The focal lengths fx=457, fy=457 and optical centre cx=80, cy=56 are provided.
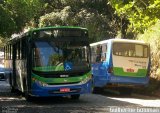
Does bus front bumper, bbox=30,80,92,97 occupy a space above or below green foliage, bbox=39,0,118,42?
below

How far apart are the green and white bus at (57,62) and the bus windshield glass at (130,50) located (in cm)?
510

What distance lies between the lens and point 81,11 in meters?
40.5

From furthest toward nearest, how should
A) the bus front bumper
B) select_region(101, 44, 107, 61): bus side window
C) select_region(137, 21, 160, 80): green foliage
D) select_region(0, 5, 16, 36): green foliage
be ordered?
select_region(137, 21, 160, 80): green foliage
select_region(101, 44, 107, 61): bus side window
select_region(0, 5, 16, 36): green foliage
the bus front bumper

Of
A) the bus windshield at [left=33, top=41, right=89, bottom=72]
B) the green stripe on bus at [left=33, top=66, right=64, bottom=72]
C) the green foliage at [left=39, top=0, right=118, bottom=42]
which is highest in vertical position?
the green foliage at [left=39, top=0, right=118, bottom=42]

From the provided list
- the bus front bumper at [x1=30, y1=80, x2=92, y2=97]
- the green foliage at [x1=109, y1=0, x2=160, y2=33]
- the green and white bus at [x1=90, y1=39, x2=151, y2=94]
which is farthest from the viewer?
the green and white bus at [x1=90, y1=39, x2=151, y2=94]

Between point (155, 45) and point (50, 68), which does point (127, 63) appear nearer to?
point (155, 45)

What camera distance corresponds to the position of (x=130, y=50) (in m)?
23.1

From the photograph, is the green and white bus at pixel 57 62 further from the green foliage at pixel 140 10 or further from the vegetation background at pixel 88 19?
the vegetation background at pixel 88 19

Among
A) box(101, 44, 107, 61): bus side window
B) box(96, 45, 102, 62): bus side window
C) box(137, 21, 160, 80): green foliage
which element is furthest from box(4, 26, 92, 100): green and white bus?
box(137, 21, 160, 80): green foliage

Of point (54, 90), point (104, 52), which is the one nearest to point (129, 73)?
point (104, 52)

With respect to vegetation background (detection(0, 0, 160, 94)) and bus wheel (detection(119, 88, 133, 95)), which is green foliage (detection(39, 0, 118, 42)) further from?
bus wheel (detection(119, 88, 133, 95))

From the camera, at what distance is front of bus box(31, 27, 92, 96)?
17.5 meters

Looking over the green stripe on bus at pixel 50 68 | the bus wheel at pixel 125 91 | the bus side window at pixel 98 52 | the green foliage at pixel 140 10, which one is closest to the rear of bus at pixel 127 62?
the green foliage at pixel 140 10

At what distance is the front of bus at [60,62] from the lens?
17500 mm
